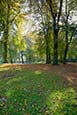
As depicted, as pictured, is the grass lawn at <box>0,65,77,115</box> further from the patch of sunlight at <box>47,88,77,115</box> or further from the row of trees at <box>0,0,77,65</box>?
the row of trees at <box>0,0,77,65</box>

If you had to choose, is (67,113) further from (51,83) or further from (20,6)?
(20,6)

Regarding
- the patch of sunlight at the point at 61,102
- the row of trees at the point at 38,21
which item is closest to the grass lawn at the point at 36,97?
the patch of sunlight at the point at 61,102

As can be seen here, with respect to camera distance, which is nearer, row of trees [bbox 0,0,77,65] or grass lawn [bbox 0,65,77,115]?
grass lawn [bbox 0,65,77,115]

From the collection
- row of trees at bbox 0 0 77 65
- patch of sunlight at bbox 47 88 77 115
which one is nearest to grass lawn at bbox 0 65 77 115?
patch of sunlight at bbox 47 88 77 115

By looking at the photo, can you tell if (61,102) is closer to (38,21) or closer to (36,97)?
(36,97)

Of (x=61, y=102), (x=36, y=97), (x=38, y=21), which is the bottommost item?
(x=61, y=102)

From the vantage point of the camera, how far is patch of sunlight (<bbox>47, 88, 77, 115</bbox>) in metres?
10.6

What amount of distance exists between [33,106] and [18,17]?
25372 mm

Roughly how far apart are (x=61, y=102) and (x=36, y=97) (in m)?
1.31

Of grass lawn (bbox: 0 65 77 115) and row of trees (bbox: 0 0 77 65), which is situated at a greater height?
row of trees (bbox: 0 0 77 65)

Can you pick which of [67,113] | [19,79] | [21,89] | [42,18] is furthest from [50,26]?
[67,113]

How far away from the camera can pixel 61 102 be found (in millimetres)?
11516

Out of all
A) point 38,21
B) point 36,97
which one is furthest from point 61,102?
point 38,21

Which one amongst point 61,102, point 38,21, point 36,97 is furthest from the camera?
point 38,21
